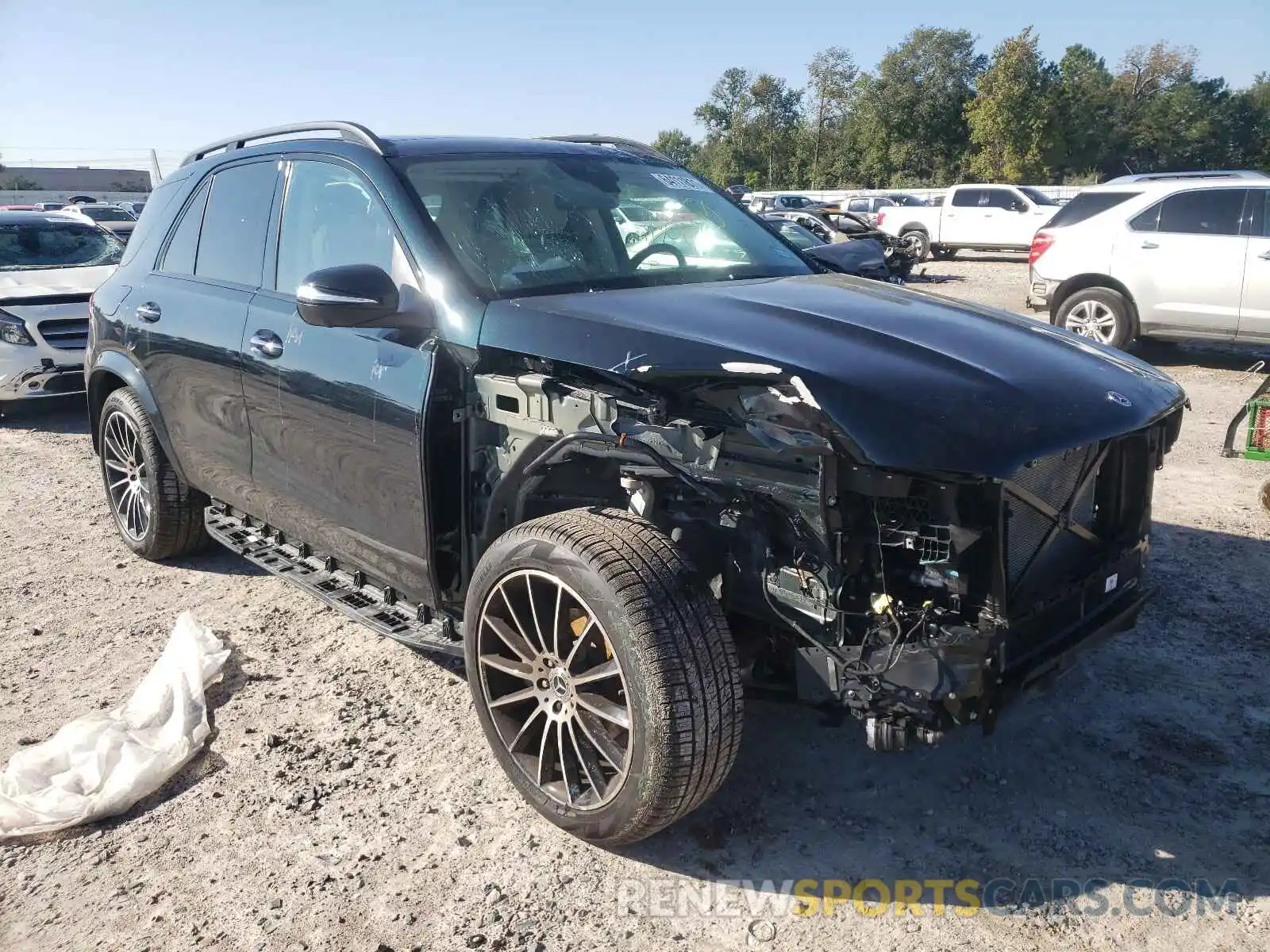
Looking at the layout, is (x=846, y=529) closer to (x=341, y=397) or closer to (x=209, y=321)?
(x=341, y=397)

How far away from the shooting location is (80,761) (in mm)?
3158

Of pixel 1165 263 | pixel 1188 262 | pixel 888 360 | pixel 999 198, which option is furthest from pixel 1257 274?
pixel 999 198

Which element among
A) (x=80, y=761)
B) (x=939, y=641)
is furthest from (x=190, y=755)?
(x=939, y=641)

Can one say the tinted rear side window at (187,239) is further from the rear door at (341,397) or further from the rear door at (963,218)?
the rear door at (963,218)

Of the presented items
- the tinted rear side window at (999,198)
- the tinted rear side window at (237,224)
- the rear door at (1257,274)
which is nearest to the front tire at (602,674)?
the tinted rear side window at (237,224)

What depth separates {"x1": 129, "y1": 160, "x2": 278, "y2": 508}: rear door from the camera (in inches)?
158

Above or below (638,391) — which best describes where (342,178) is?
above

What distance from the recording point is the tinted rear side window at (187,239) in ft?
14.7

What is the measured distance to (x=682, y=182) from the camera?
4.23 m

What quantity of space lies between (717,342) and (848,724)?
155 centimetres

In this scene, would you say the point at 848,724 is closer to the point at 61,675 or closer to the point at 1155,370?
the point at 1155,370

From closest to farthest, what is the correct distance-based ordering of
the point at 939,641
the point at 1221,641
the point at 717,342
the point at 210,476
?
the point at 939,641
the point at 717,342
the point at 1221,641
the point at 210,476

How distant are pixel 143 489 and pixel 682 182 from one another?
308 centimetres

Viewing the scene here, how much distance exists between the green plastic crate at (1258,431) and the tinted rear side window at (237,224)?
546 cm
